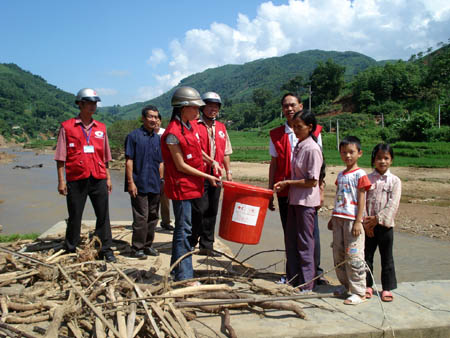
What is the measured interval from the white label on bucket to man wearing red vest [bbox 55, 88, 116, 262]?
187cm

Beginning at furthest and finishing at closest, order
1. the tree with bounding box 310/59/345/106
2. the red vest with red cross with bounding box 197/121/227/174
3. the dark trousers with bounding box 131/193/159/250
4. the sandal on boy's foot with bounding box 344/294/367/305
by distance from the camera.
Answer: the tree with bounding box 310/59/345/106, the dark trousers with bounding box 131/193/159/250, the red vest with red cross with bounding box 197/121/227/174, the sandal on boy's foot with bounding box 344/294/367/305

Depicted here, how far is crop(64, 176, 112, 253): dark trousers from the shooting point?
4.29 meters

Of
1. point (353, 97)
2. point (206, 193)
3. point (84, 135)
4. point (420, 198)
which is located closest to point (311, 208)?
point (206, 193)

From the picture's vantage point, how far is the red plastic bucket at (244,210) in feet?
10.9

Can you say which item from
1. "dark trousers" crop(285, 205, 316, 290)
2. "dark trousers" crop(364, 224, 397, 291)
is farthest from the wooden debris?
"dark trousers" crop(364, 224, 397, 291)

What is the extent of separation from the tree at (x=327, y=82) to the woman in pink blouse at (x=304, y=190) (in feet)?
200

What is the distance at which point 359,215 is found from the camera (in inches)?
127

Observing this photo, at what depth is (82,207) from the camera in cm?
438

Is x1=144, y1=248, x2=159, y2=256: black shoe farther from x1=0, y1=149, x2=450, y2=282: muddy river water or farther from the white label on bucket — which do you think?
the white label on bucket

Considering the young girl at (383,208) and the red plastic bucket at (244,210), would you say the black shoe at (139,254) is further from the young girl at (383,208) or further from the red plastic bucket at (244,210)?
the young girl at (383,208)

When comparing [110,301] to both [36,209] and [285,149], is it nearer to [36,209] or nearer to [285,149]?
[285,149]

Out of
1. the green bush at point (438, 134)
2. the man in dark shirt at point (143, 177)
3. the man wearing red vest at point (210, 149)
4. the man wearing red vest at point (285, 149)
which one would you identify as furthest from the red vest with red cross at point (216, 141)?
the green bush at point (438, 134)

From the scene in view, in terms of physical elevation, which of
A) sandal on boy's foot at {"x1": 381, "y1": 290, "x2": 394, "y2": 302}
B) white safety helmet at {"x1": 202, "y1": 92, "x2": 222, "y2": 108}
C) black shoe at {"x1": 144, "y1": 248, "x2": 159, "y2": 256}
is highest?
white safety helmet at {"x1": 202, "y1": 92, "x2": 222, "y2": 108}

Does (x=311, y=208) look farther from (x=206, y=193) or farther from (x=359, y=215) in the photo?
(x=206, y=193)
